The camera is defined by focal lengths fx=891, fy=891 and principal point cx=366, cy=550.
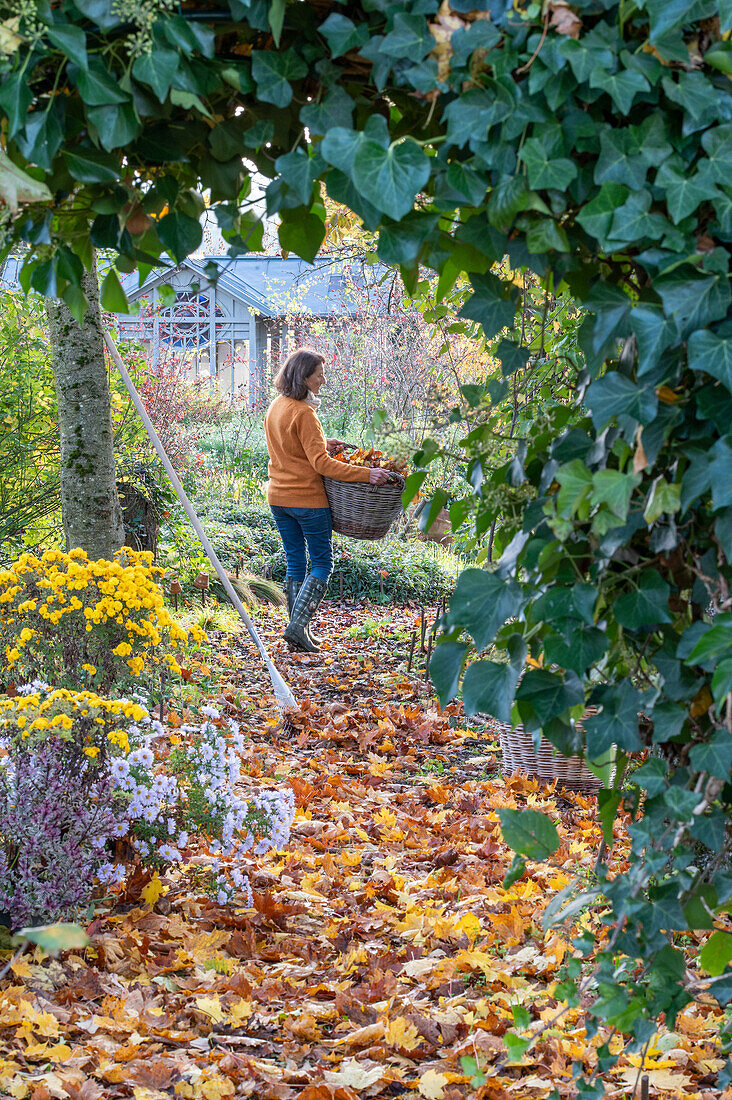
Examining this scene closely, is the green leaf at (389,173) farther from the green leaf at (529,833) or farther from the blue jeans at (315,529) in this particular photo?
the blue jeans at (315,529)

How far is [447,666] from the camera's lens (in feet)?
3.88

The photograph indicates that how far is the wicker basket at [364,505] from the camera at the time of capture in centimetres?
521

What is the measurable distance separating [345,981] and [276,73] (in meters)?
2.05

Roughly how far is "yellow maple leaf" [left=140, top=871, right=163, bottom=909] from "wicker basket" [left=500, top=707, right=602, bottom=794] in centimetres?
166

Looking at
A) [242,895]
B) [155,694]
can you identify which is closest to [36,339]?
[155,694]

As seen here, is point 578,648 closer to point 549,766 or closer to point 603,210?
point 603,210

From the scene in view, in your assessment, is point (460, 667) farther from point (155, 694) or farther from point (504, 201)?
point (155, 694)

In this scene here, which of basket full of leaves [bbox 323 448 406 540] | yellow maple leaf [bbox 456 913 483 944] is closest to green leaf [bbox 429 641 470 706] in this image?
yellow maple leaf [bbox 456 913 483 944]

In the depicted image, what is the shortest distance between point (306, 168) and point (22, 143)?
0.34 m

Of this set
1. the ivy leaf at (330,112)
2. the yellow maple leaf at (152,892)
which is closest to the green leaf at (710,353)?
the ivy leaf at (330,112)

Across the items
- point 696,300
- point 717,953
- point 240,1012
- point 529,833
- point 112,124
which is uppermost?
point 112,124

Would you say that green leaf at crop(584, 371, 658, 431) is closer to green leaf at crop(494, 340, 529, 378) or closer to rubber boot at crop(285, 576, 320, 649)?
green leaf at crop(494, 340, 529, 378)

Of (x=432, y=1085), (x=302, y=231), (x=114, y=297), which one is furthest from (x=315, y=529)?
(x=302, y=231)

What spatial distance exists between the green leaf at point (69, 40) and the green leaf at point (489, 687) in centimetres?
83
